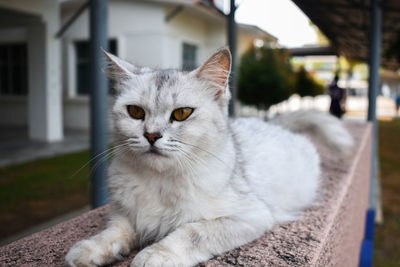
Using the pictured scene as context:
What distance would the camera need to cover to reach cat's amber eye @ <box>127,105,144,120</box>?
1544mm

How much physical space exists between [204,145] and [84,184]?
18.9ft

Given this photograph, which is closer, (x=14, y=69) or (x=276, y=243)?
(x=276, y=243)

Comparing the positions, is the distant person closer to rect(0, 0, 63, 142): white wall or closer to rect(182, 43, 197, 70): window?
rect(182, 43, 197, 70): window

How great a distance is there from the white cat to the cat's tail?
1.61 meters

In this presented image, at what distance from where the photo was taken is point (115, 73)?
5.70ft

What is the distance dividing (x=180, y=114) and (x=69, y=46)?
13.0m

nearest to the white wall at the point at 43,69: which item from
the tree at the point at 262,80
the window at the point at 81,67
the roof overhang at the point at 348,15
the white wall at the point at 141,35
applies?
the white wall at the point at 141,35

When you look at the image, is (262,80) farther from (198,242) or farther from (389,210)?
(198,242)

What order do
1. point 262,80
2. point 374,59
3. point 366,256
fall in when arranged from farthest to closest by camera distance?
1. point 262,80
2. point 374,59
3. point 366,256

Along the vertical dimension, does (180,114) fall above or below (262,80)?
below

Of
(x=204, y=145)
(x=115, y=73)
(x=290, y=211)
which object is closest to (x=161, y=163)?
(x=204, y=145)

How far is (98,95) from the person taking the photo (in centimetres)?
272

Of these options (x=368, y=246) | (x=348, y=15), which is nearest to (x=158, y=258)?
(x=368, y=246)

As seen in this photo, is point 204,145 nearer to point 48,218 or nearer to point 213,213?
point 213,213
